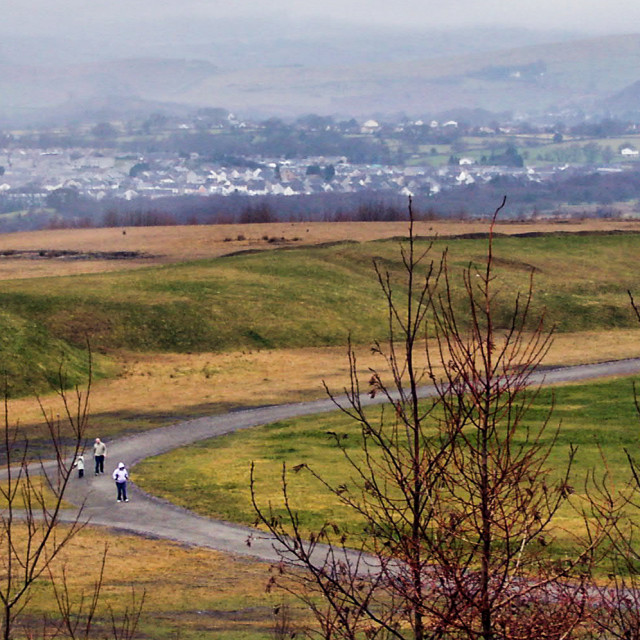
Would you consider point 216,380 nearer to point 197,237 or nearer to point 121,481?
point 121,481

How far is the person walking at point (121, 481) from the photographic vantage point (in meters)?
44.9

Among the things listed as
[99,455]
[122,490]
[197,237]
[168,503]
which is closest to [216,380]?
[99,455]

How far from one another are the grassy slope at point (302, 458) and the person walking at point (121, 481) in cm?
175

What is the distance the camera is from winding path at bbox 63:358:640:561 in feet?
134

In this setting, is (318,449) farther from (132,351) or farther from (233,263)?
(233,263)

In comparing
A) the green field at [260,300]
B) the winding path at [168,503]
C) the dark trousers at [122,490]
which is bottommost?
the winding path at [168,503]

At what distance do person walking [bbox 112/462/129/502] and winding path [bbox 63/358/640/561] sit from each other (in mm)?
326

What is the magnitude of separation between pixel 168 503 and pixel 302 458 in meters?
7.84

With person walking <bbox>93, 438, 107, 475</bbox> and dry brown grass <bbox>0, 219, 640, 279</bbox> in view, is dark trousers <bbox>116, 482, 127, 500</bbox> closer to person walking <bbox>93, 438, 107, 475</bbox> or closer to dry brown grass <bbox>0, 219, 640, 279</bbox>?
person walking <bbox>93, 438, 107, 475</bbox>

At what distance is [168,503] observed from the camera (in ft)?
151

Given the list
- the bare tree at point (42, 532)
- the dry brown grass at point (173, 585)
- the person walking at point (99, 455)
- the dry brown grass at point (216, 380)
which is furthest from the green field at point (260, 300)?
the dry brown grass at point (173, 585)

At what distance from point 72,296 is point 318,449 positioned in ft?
117

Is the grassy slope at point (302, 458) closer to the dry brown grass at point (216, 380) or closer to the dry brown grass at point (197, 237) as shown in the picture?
the dry brown grass at point (216, 380)

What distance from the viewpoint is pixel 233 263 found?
104062mm
